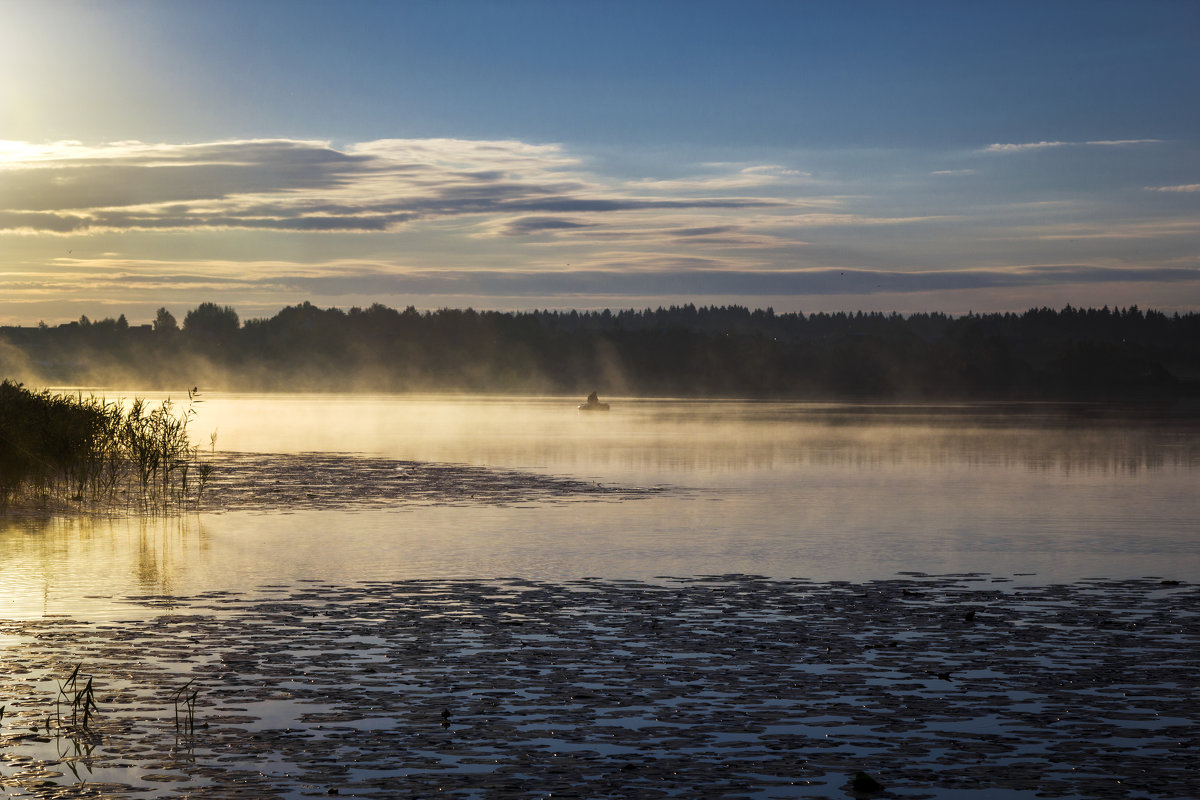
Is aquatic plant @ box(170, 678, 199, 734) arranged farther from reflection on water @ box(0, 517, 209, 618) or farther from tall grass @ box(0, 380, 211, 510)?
tall grass @ box(0, 380, 211, 510)

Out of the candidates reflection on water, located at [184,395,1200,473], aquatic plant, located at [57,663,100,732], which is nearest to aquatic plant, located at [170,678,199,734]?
aquatic plant, located at [57,663,100,732]

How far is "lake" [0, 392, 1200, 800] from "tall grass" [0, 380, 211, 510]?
2355 millimetres

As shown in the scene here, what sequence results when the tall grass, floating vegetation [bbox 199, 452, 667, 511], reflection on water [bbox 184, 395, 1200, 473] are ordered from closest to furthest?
the tall grass → floating vegetation [bbox 199, 452, 667, 511] → reflection on water [bbox 184, 395, 1200, 473]

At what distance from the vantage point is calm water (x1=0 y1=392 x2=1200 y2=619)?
23.8 m

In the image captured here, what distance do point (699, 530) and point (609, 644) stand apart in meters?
13.7

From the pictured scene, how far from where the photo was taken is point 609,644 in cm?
1702

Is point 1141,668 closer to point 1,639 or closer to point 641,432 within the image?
point 1,639

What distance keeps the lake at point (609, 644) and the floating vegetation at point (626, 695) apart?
5 cm

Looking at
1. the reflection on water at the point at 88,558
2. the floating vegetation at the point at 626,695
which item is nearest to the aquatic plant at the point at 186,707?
the floating vegetation at the point at 626,695

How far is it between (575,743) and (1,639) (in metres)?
8.96

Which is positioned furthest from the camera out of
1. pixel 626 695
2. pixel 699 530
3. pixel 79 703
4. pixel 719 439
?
pixel 719 439

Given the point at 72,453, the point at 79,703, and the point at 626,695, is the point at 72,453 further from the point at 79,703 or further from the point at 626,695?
the point at 626,695

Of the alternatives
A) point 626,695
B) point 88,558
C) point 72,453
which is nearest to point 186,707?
point 626,695

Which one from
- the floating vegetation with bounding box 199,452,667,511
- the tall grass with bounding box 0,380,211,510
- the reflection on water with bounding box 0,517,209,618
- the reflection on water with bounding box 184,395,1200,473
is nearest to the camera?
the reflection on water with bounding box 0,517,209,618
